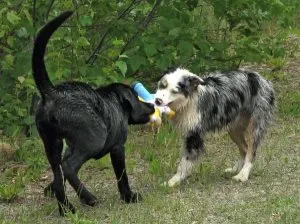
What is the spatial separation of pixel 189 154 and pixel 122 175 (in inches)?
41.8

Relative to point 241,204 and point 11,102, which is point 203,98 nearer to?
point 241,204

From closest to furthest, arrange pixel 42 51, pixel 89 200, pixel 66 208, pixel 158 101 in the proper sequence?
1. pixel 42 51
2. pixel 66 208
3. pixel 89 200
4. pixel 158 101

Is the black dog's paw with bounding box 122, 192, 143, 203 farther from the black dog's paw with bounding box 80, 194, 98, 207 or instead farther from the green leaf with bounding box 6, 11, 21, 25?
the green leaf with bounding box 6, 11, 21, 25

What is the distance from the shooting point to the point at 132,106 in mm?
6379

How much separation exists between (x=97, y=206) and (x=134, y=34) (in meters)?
3.39

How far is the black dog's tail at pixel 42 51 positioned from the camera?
5.48 metres

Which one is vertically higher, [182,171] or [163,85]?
[163,85]

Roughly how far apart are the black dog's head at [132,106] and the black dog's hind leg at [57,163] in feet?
2.64

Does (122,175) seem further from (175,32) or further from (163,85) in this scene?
(175,32)

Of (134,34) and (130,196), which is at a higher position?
(134,34)

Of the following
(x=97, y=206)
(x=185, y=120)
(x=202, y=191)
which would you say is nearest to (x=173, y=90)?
(x=185, y=120)

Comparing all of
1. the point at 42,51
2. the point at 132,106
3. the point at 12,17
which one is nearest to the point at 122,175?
the point at 132,106

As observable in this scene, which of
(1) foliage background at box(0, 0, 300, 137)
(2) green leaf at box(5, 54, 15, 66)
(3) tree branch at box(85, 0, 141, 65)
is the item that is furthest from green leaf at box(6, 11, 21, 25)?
(3) tree branch at box(85, 0, 141, 65)

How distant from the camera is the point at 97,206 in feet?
20.3
